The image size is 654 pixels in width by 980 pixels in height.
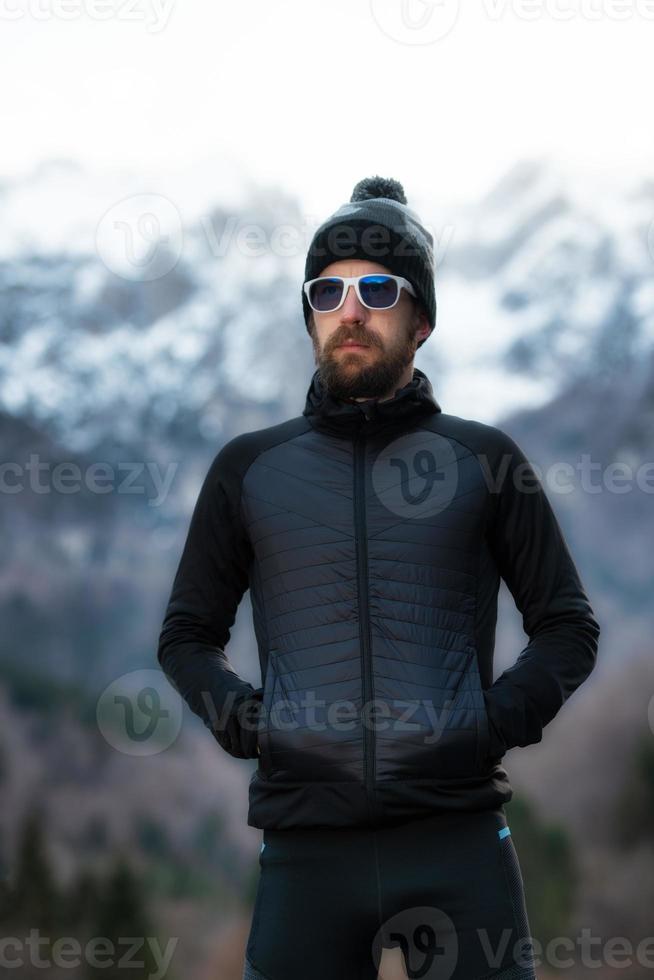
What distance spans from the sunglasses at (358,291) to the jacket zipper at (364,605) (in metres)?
0.22

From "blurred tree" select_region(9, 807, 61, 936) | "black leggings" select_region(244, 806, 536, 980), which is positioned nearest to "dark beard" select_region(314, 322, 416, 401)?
"black leggings" select_region(244, 806, 536, 980)

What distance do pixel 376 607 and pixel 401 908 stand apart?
1.27 feet

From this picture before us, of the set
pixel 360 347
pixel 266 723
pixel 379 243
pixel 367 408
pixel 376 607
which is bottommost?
pixel 266 723

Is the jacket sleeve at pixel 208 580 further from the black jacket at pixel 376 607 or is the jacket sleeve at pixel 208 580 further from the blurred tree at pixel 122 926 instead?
the blurred tree at pixel 122 926

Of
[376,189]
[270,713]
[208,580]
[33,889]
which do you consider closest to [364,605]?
[270,713]

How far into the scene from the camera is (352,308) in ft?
5.66

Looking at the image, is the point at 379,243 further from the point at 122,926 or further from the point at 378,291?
the point at 122,926

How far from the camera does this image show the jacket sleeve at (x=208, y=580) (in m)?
1.71

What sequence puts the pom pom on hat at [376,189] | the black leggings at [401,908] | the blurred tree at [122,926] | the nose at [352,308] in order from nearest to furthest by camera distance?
the black leggings at [401,908]
the nose at [352,308]
the pom pom on hat at [376,189]
the blurred tree at [122,926]

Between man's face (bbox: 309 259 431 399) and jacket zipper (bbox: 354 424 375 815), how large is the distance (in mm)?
100

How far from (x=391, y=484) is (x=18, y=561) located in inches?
526

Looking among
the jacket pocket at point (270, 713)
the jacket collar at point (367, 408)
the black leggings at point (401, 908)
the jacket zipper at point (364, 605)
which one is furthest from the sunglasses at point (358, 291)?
the black leggings at point (401, 908)

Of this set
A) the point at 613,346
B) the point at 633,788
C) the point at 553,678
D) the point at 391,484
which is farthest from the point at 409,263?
the point at 613,346

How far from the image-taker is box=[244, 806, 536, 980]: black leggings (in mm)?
1472
